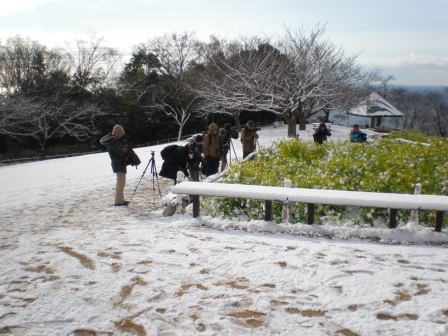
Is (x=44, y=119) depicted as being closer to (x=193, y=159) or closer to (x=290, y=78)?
(x=290, y=78)

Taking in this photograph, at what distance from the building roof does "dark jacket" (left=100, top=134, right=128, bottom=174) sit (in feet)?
103

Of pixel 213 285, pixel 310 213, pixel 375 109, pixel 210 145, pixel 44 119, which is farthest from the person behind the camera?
pixel 375 109

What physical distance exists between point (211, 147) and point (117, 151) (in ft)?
8.96

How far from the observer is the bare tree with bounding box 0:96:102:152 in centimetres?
2695

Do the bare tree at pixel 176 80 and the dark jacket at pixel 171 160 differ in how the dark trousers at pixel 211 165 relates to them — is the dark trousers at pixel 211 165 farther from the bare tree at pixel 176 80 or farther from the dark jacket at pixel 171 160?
the bare tree at pixel 176 80

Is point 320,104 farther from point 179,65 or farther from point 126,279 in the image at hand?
point 126,279

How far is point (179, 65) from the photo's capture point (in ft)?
124

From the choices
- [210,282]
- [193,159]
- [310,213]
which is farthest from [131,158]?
[210,282]

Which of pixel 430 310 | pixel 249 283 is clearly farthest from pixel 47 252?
pixel 430 310

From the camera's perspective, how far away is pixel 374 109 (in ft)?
120

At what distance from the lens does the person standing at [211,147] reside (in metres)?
9.63

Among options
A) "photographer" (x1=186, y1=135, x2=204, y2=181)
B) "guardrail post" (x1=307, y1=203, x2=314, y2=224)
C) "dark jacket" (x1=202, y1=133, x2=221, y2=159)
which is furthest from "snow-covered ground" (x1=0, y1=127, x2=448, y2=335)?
"dark jacket" (x1=202, y1=133, x2=221, y2=159)

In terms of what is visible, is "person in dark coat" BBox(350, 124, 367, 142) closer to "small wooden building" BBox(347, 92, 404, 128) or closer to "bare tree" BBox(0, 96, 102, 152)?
"small wooden building" BBox(347, 92, 404, 128)

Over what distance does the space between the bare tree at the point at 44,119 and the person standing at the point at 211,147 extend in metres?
21.7
